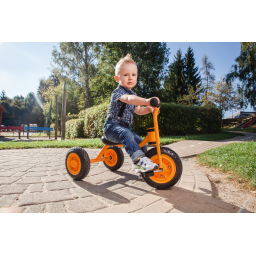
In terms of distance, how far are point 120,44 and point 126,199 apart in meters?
18.8

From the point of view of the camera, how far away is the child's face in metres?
2.01

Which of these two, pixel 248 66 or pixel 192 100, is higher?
pixel 248 66

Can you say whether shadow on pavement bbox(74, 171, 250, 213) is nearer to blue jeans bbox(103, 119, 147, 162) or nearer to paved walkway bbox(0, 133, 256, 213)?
paved walkway bbox(0, 133, 256, 213)

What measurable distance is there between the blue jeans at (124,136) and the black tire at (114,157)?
71 cm

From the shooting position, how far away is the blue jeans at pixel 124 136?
5.92 feet

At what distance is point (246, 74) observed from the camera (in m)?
20.8

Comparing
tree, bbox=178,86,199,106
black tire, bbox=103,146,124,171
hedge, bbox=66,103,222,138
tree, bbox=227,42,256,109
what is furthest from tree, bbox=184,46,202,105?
black tire, bbox=103,146,124,171

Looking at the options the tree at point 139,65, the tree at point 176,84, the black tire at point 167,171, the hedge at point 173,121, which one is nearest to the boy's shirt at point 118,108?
the black tire at point 167,171

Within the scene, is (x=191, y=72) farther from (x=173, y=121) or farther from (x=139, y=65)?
(x=173, y=121)

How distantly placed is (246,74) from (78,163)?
2516 cm

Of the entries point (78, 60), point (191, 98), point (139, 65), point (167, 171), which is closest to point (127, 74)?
point (167, 171)
